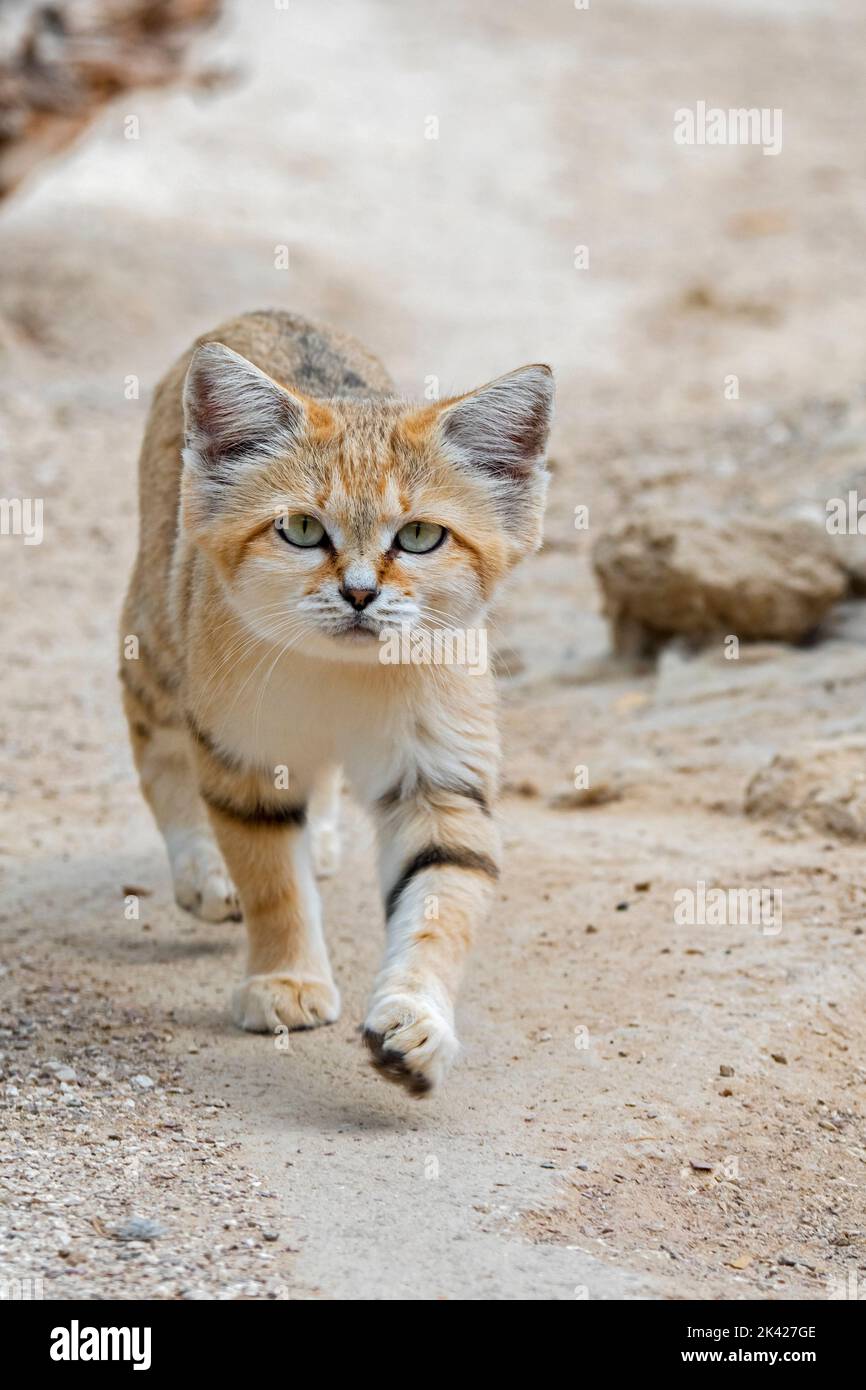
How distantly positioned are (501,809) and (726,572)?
1.59 m

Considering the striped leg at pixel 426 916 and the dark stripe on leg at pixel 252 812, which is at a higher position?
the dark stripe on leg at pixel 252 812

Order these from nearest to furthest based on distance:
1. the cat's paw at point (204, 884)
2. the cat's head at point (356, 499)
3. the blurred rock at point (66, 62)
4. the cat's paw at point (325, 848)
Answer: the cat's head at point (356, 499) < the cat's paw at point (204, 884) < the cat's paw at point (325, 848) < the blurred rock at point (66, 62)

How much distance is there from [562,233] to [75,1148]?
13148 mm

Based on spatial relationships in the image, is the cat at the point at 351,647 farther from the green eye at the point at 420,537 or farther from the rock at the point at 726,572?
the rock at the point at 726,572

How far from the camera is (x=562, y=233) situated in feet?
51.5

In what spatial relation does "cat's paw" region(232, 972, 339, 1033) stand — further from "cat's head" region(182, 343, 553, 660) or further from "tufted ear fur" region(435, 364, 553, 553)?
"tufted ear fur" region(435, 364, 553, 553)

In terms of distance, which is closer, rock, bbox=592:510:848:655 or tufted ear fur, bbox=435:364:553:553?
tufted ear fur, bbox=435:364:553:553

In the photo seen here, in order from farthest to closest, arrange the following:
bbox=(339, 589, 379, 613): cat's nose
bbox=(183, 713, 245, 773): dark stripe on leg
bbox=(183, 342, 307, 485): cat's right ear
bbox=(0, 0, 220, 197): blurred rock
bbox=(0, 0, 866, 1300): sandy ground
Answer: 1. bbox=(0, 0, 220, 197): blurred rock
2. bbox=(183, 713, 245, 773): dark stripe on leg
3. bbox=(183, 342, 307, 485): cat's right ear
4. bbox=(339, 589, 379, 613): cat's nose
5. bbox=(0, 0, 866, 1300): sandy ground

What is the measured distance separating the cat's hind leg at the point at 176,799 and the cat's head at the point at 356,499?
3.82 feet

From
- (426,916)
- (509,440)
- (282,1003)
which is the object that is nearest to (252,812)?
(282,1003)

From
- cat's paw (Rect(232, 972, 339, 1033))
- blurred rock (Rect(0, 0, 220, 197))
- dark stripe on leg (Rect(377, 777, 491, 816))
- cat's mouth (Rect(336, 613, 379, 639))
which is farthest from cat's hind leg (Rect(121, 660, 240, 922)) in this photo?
blurred rock (Rect(0, 0, 220, 197))

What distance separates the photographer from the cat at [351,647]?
13.0 feet

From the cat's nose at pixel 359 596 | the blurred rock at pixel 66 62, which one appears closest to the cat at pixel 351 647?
the cat's nose at pixel 359 596

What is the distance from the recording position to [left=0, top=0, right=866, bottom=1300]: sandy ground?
11.7ft
